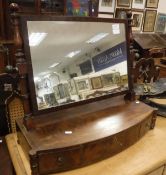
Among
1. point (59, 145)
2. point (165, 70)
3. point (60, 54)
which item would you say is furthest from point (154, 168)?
point (165, 70)

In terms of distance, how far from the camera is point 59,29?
789 mm

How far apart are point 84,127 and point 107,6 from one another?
7.23 ft

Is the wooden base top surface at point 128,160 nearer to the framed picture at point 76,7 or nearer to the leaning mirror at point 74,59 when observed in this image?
the leaning mirror at point 74,59

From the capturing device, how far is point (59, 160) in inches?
27.7

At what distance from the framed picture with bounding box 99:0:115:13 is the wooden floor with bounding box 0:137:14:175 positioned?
84.3 inches

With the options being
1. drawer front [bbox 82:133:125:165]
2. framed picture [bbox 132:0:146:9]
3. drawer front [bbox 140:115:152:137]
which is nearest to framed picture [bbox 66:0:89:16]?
framed picture [bbox 132:0:146:9]

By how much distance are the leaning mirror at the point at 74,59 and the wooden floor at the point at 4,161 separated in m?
0.34

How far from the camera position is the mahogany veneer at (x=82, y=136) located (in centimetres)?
69

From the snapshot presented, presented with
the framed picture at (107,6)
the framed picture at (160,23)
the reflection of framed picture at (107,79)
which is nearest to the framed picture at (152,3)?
the framed picture at (160,23)

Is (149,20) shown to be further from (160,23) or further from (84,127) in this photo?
(84,127)

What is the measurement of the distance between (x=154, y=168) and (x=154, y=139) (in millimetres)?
166

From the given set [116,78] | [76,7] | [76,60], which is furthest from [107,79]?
[76,7]

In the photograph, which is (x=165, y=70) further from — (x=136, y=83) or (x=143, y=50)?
(x=136, y=83)

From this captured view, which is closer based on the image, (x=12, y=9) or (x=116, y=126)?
(x=12, y=9)
